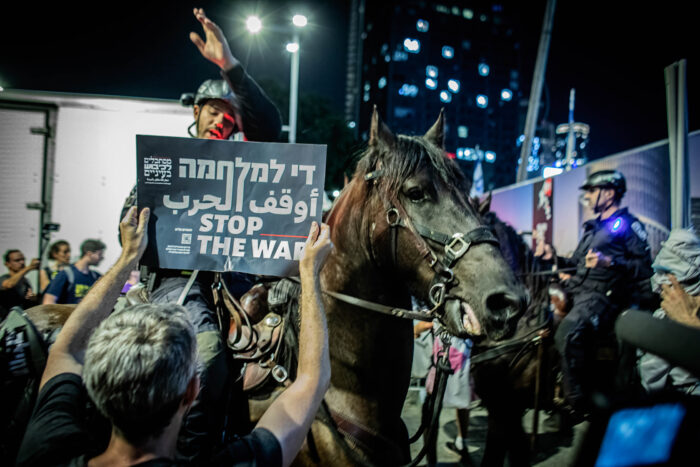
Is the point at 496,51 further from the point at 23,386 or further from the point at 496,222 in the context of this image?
the point at 23,386

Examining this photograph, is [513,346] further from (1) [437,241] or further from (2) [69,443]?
(2) [69,443]

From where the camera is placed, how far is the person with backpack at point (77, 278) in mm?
6426

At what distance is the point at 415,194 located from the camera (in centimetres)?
227

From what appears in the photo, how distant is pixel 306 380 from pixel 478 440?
6.20m

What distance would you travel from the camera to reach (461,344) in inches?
237

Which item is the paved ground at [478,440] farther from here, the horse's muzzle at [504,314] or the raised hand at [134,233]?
the raised hand at [134,233]

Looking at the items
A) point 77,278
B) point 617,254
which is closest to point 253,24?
point 77,278

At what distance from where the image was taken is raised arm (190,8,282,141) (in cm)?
246

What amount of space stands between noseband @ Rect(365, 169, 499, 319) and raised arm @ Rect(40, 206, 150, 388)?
4.65ft

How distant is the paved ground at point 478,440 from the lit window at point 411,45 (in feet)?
266

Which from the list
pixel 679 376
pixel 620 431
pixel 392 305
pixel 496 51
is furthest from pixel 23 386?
pixel 496 51

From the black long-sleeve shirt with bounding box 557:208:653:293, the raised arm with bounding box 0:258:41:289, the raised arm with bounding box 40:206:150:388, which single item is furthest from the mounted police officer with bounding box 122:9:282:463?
the raised arm with bounding box 0:258:41:289

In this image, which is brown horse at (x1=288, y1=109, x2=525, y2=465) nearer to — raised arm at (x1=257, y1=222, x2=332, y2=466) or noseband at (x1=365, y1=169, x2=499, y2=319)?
noseband at (x1=365, y1=169, x2=499, y2=319)

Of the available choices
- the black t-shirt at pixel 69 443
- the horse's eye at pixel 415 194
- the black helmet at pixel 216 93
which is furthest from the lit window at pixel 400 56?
the black t-shirt at pixel 69 443
